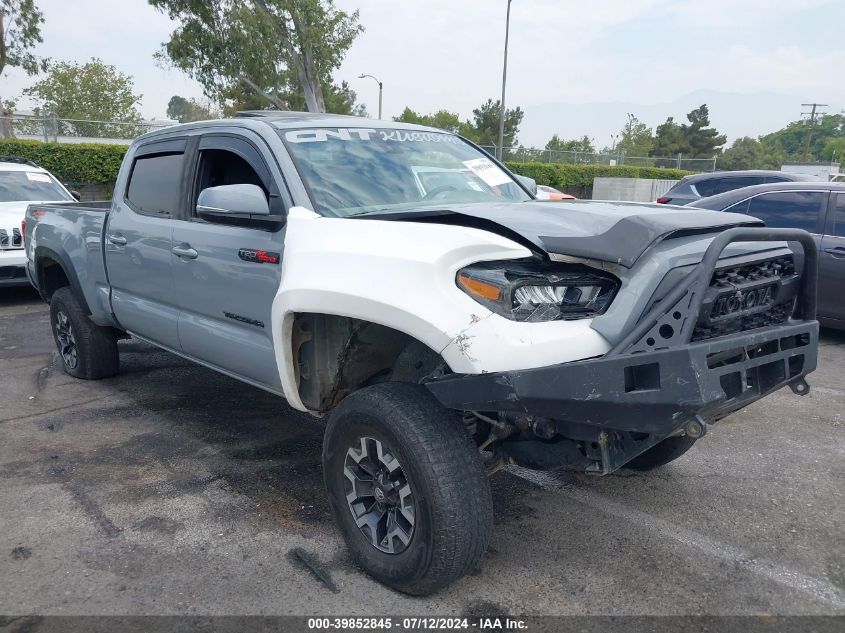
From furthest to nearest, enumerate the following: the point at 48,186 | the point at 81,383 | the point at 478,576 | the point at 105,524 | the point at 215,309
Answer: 1. the point at 48,186
2. the point at 81,383
3. the point at 215,309
4. the point at 105,524
5. the point at 478,576

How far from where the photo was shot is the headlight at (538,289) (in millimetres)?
2434

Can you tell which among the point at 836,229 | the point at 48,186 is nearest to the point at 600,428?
the point at 836,229

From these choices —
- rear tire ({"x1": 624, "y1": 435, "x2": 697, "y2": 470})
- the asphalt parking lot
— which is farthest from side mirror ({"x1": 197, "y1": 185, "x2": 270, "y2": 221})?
rear tire ({"x1": 624, "y1": 435, "x2": 697, "y2": 470})

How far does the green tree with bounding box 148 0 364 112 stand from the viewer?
25625 mm

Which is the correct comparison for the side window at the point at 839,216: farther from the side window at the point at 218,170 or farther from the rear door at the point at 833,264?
the side window at the point at 218,170

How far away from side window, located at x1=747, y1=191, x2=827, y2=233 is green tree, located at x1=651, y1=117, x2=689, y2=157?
61.2 m

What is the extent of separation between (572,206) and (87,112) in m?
61.8

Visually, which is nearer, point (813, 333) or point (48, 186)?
point (813, 333)

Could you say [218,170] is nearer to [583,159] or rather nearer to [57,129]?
[57,129]

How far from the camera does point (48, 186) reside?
10.0m

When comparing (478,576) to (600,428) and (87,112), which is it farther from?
(87,112)

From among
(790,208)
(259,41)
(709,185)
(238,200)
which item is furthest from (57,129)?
(238,200)

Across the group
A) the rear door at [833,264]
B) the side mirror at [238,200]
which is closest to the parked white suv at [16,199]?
the side mirror at [238,200]

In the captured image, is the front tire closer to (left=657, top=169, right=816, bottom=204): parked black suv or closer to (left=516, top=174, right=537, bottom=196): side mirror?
(left=516, top=174, right=537, bottom=196): side mirror
